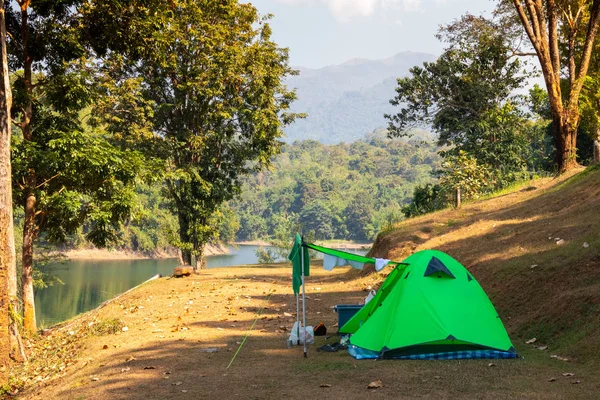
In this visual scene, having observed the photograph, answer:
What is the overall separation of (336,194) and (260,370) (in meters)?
105

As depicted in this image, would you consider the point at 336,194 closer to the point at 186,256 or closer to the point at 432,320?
the point at 186,256

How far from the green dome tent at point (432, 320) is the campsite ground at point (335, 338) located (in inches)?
11.4

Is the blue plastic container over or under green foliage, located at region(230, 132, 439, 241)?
under

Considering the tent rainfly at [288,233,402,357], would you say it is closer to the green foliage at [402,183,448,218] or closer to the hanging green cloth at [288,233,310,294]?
the hanging green cloth at [288,233,310,294]

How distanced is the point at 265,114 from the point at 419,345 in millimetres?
16755

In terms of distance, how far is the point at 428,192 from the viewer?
30750 millimetres

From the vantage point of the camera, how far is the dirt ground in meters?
6.77

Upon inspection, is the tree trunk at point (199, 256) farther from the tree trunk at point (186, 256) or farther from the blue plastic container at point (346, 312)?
the blue plastic container at point (346, 312)

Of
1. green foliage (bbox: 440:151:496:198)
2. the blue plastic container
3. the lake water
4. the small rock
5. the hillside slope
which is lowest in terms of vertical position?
the lake water

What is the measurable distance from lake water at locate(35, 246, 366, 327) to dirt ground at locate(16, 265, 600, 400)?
1807 centimetres

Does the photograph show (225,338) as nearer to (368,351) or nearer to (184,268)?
(368,351)

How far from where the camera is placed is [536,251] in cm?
1220

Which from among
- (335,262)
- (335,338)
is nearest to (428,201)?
(335,338)

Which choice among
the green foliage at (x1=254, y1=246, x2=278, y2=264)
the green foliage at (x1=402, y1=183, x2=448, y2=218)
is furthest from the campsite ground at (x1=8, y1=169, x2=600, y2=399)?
the green foliage at (x1=254, y1=246, x2=278, y2=264)
